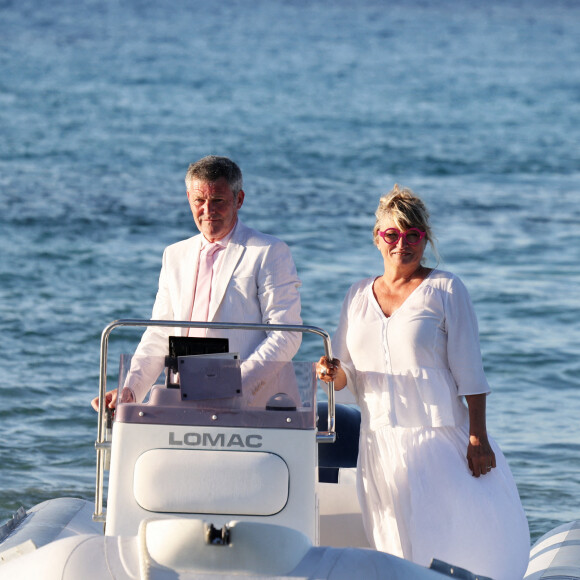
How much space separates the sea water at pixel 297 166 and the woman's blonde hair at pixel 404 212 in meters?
0.24

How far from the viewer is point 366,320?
3324 mm

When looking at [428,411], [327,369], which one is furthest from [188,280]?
[428,411]

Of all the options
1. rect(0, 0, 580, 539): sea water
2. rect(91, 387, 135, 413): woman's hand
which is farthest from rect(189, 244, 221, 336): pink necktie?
rect(0, 0, 580, 539): sea water

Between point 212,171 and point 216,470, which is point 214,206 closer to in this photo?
point 212,171

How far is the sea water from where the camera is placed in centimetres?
742

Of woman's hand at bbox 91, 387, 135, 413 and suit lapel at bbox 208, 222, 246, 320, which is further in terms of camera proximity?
suit lapel at bbox 208, 222, 246, 320

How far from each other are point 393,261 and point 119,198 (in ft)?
38.4

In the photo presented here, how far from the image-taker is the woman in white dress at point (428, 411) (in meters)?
3.25

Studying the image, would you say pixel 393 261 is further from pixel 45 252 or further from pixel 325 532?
pixel 45 252

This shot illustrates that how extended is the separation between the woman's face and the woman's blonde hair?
0.04 feet

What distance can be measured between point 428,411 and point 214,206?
862 millimetres

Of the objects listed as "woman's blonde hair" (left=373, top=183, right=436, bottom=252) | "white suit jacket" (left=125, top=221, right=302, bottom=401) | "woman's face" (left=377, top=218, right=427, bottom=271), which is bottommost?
"white suit jacket" (left=125, top=221, right=302, bottom=401)

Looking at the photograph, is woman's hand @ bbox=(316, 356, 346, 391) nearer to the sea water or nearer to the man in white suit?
the man in white suit

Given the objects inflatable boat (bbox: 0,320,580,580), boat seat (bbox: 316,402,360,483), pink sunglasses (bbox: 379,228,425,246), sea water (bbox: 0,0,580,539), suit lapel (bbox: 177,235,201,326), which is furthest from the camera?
sea water (bbox: 0,0,580,539)
